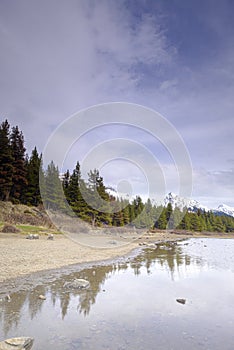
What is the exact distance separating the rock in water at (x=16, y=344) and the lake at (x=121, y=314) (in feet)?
0.66

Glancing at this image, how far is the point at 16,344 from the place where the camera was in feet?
18.2

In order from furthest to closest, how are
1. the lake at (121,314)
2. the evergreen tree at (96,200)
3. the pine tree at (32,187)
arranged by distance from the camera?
1. the evergreen tree at (96,200)
2. the pine tree at (32,187)
3. the lake at (121,314)

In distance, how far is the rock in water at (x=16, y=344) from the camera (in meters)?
5.39

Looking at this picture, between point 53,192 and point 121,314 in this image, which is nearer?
point 121,314

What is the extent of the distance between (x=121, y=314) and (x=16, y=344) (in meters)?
3.84

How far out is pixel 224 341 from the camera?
6.79 m

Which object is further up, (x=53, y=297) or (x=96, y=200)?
(x=96, y=200)

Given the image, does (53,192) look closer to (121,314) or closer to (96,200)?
(96,200)

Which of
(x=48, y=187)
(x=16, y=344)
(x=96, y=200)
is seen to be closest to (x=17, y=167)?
(x=48, y=187)

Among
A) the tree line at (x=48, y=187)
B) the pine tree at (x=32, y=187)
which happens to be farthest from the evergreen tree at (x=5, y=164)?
the pine tree at (x=32, y=187)

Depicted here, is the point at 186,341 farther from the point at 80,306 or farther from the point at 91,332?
the point at 80,306

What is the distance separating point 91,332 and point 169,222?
92536 millimetres

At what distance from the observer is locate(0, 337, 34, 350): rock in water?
539 centimetres

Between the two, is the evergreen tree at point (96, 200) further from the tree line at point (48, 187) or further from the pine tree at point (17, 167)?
the pine tree at point (17, 167)
